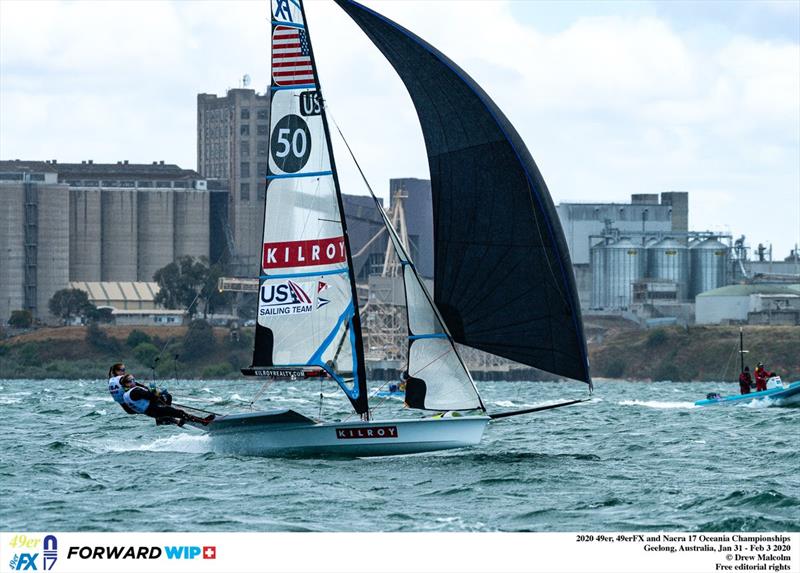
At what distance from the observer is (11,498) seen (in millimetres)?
21781

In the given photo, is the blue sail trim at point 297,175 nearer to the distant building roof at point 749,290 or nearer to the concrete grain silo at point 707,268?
the distant building roof at point 749,290

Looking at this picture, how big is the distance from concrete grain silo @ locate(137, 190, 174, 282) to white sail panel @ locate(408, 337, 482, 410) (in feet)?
425

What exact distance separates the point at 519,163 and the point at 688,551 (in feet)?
32.0

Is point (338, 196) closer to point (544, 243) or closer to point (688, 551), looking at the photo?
point (544, 243)

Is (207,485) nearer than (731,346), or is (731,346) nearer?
(207,485)

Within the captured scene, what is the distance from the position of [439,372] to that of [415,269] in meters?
1.75

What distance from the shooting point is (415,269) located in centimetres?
2542

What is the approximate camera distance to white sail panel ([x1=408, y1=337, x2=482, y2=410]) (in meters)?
25.8

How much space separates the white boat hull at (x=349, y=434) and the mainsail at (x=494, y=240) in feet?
4.75

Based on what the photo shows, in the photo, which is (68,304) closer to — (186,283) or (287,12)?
(186,283)

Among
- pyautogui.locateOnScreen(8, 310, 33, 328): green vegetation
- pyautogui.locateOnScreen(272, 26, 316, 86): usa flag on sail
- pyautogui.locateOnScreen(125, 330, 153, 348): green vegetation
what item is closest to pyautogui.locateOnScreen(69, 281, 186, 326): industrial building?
pyautogui.locateOnScreen(8, 310, 33, 328): green vegetation

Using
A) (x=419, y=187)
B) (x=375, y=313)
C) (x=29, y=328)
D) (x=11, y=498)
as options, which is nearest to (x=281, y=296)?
(x=11, y=498)

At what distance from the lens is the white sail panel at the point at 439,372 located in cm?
2578

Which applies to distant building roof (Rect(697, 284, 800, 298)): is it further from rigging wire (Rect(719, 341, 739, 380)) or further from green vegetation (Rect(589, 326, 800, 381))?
rigging wire (Rect(719, 341, 739, 380))
